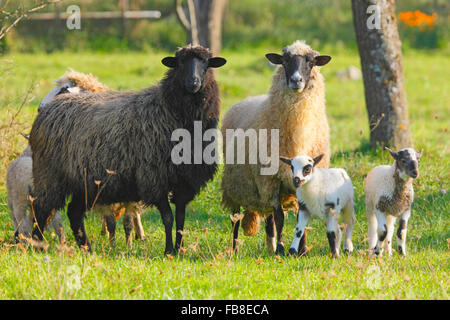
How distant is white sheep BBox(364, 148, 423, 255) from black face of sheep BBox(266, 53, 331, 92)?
3.65ft

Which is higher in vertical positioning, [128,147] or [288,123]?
[288,123]

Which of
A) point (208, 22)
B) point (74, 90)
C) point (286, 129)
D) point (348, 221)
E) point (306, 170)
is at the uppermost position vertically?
point (208, 22)

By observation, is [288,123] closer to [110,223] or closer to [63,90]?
[110,223]

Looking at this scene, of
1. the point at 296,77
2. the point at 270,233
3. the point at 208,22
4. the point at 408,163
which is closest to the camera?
the point at 408,163

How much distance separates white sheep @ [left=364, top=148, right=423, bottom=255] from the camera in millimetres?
6383

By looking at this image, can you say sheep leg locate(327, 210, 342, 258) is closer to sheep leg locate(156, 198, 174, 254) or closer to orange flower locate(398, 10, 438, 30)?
sheep leg locate(156, 198, 174, 254)

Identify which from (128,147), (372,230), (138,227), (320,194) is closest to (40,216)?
(138,227)

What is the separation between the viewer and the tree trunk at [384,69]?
9859 millimetres

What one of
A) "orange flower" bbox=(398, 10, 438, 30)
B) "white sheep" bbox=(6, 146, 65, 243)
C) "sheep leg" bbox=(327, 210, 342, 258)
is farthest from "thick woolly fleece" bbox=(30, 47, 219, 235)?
"orange flower" bbox=(398, 10, 438, 30)

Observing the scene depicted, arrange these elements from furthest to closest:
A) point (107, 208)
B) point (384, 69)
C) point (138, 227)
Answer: point (384, 69)
point (138, 227)
point (107, 208)

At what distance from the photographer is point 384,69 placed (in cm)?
995

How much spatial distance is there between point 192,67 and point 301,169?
1.52 metres
